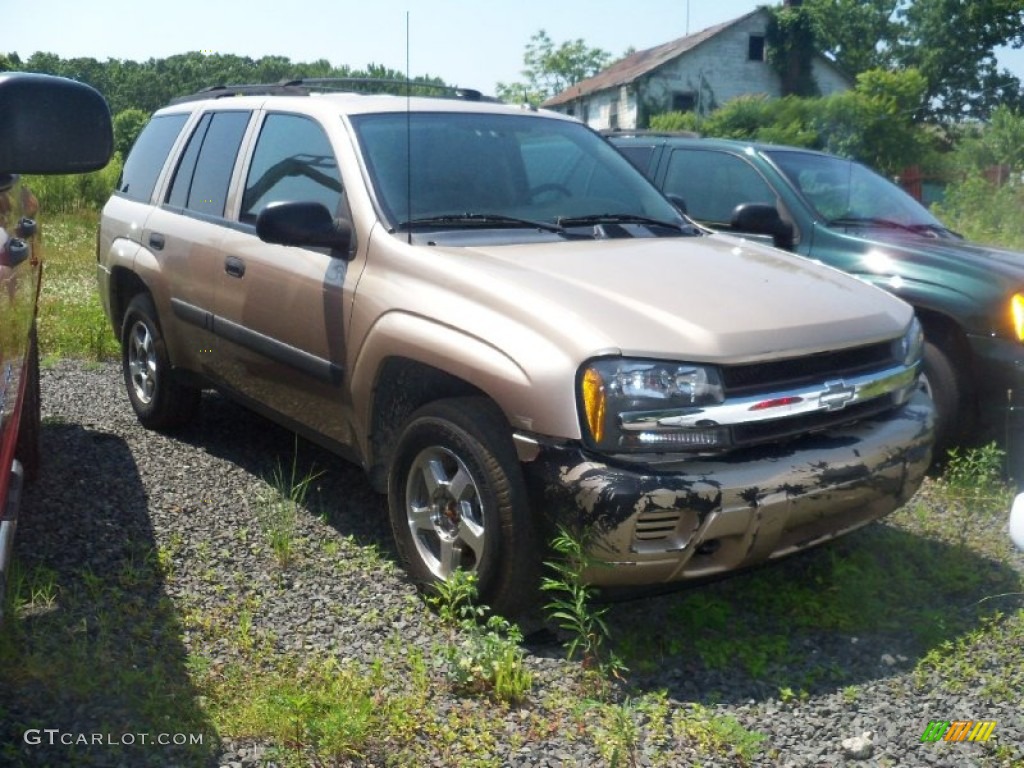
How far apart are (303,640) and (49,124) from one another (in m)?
1.93

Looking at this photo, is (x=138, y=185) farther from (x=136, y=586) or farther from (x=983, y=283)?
(x=983, y=283)

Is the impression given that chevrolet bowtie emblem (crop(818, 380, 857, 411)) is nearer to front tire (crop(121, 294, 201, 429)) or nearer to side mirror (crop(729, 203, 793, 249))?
side mirror (crop(729, 203, 793, 249))

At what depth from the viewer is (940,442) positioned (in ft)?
18.8

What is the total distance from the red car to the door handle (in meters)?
0.97

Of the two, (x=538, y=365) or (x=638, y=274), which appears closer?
(x=538, y=365)

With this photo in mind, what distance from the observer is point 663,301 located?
11.8 feet

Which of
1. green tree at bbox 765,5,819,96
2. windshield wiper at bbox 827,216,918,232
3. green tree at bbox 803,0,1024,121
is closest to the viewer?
windshield wiper at bbox 827,216,918,232

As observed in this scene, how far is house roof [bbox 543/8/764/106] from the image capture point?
4600 cm

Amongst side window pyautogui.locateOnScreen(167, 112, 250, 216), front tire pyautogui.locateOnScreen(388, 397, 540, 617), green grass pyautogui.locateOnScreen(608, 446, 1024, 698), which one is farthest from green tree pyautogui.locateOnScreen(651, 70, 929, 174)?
front tire pyautogui.locateOnScreen(388, 397, 540, 617)

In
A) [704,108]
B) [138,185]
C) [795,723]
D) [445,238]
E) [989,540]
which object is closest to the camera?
[795,723]

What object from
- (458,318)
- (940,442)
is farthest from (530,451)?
(940,442)

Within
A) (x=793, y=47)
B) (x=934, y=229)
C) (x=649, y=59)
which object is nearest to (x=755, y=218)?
(x=934, y=229)

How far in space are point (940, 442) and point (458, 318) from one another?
320 centimetres

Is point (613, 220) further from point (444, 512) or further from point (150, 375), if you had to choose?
point (150, 375)
